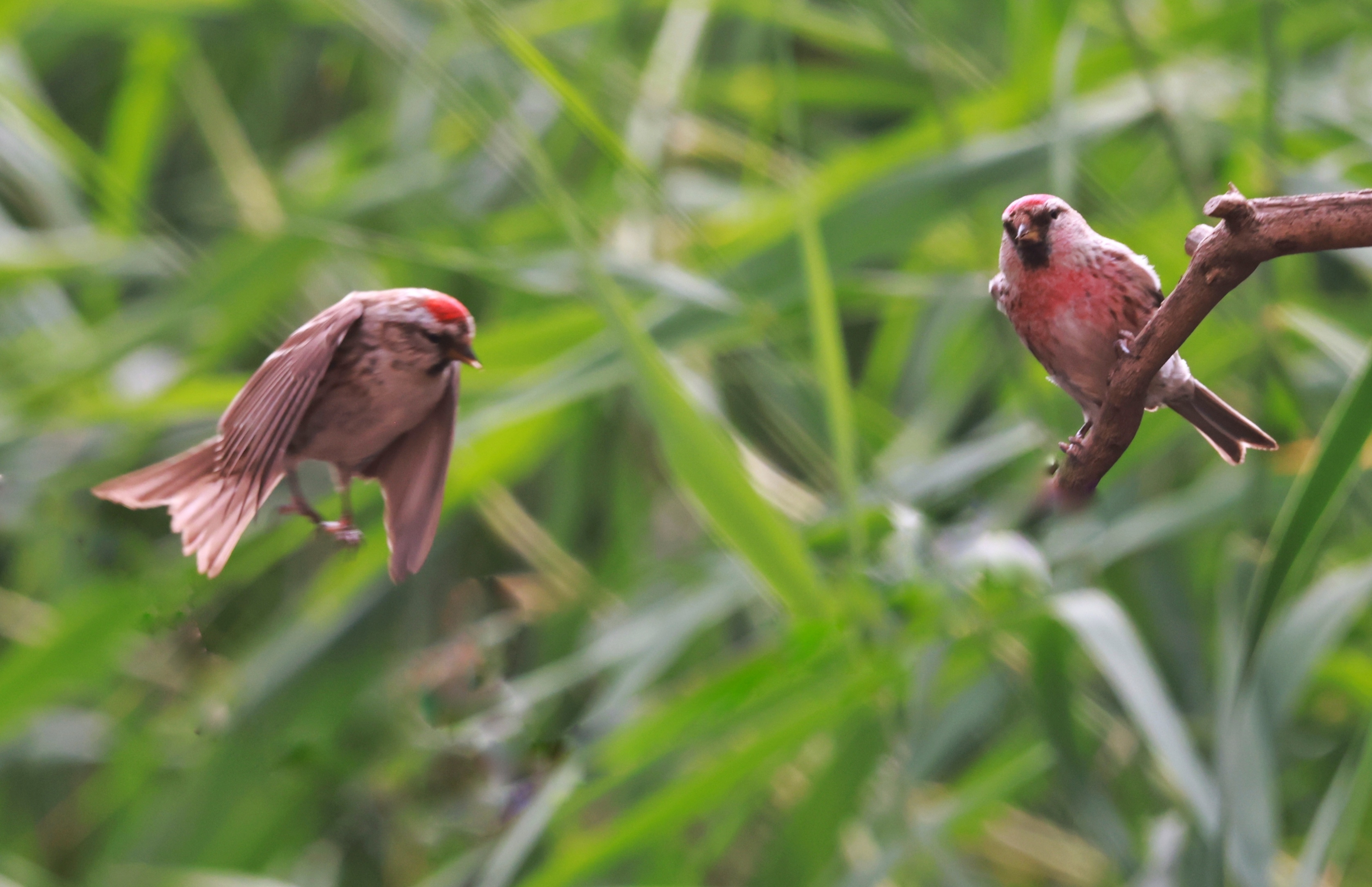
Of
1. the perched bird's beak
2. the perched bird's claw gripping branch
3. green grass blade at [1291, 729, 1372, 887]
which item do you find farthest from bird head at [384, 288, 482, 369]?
green grass blade at [1291, 729, 1372, 887]

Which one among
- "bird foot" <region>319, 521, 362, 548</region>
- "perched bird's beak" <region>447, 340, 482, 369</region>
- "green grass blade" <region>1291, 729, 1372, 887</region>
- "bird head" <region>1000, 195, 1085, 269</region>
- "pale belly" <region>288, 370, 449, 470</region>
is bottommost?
"green grass blade" <region>1291, 729, 1372, 887</region>

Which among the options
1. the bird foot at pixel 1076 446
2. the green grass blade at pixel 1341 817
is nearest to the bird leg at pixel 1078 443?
the bird foot at pixel 1076 446

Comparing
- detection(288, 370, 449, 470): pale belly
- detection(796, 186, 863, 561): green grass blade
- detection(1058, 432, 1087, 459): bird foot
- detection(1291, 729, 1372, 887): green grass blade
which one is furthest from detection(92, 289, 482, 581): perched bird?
detection(1291, 729, 1372, 887): green grass blade

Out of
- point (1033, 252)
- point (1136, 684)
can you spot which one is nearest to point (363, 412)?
point (1033, 252)

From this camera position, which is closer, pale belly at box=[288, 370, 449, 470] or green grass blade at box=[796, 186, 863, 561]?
pale belly at box=[288, 370, 449, 470]

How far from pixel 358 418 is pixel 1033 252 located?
0.41 feet

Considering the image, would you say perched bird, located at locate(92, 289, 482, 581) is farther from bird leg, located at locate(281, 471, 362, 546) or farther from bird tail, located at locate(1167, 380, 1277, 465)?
bird tail, located at locate(1167, 380, 1277, 465)

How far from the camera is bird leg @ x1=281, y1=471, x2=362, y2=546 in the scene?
0.20 metres

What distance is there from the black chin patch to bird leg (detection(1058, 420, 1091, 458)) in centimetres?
3

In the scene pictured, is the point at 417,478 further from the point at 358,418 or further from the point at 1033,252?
the point at 1033,252

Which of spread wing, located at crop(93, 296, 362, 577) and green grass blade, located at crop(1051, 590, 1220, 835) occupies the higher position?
spread wing, located at crop(93, 296, 362, 577)

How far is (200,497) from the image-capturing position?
0.19 m

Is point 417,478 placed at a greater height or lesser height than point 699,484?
greater

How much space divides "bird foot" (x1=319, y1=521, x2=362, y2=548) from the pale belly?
0.01 m
